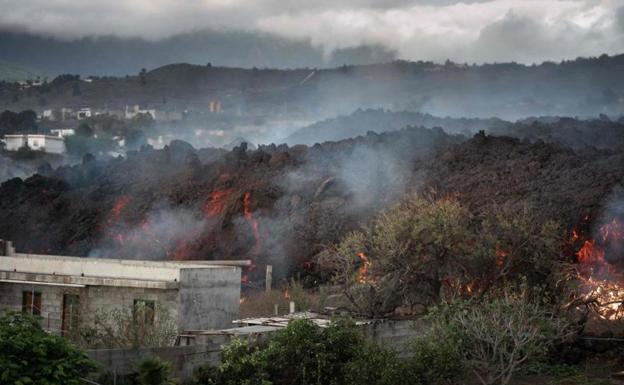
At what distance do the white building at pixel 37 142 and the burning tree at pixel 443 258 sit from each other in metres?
99.7

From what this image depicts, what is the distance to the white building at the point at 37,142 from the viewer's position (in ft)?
432

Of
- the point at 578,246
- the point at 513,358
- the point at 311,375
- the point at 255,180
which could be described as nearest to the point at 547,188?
the point at 578,246

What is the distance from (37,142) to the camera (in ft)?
436

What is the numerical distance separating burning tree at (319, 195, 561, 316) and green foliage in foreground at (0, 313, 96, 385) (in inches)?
579

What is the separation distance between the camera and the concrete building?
30828 millimetres

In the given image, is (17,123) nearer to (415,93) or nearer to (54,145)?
(54,145)

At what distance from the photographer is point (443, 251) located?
35156 mm

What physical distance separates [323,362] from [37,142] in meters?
116

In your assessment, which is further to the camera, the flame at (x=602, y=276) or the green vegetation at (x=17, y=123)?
the green vegetation at (x=17, y=123)

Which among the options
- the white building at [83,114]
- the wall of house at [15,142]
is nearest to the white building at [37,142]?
the wall of house at [15,142]

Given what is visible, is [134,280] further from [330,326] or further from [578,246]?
[578,246]

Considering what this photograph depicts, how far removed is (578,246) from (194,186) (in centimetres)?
3097

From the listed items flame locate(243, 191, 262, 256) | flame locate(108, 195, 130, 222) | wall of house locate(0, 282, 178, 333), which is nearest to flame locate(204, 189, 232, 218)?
flame locate(243, 191, 262, 256)

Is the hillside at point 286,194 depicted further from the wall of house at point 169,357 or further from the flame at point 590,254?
the wall of house at point 169,357
